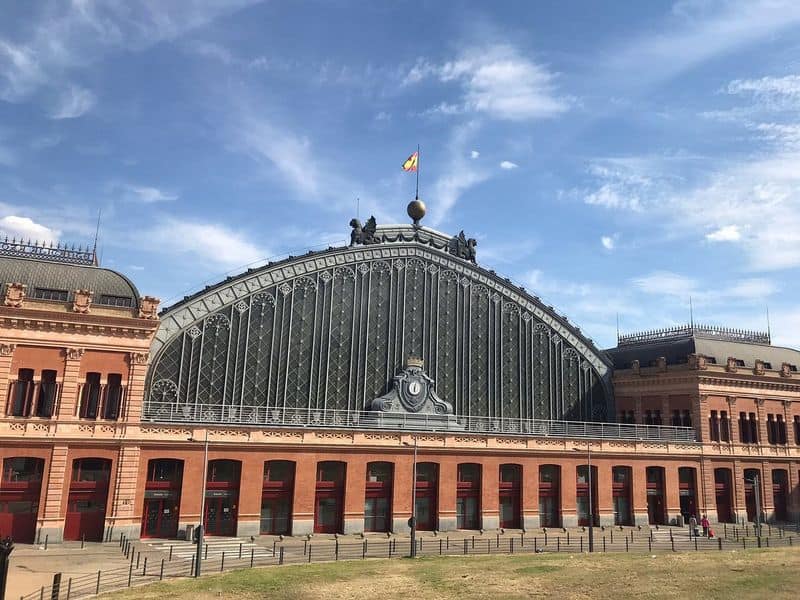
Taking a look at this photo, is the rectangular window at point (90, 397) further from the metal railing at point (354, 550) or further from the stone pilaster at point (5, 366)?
the metal railing at point (354, 550)

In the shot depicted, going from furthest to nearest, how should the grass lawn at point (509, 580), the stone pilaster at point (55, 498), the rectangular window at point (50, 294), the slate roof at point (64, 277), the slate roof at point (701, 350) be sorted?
the slate roof at point (701, 350) → the slate roof at point (64, 277) → the rectangular window at point (50, 294) → the stone pilaster at point (55, 498) → the grass lawn at point (509, 580)

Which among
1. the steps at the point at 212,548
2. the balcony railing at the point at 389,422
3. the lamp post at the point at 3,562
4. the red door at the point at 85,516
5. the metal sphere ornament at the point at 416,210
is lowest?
the steps at the point at 212,548

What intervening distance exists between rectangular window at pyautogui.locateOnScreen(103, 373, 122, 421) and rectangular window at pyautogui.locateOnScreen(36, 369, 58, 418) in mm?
3355

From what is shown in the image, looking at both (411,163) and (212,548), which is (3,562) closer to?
(212,548)

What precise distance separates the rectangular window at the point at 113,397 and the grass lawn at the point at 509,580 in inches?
710

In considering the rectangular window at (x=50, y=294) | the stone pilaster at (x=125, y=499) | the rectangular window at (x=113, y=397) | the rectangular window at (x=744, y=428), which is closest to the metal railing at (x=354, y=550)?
the stone pilaster at (x=125, y=499)

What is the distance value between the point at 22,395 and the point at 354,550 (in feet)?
82.0

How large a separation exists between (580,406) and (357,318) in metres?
27.1

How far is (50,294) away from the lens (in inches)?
1917

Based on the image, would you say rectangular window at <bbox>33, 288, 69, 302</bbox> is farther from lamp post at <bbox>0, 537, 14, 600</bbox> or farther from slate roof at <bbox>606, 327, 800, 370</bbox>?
slate roof at <bbox>606, 327, 800, 370</bbox>

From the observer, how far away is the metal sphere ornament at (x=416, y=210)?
70062 millimetres

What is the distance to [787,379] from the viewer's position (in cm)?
7300

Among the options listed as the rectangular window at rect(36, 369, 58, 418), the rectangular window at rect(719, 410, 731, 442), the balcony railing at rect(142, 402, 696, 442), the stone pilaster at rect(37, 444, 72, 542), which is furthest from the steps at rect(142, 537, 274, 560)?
the rectangular window at rect(719, 410, 731, 442)

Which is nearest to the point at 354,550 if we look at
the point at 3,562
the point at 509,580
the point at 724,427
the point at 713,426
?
the point at 509,580
